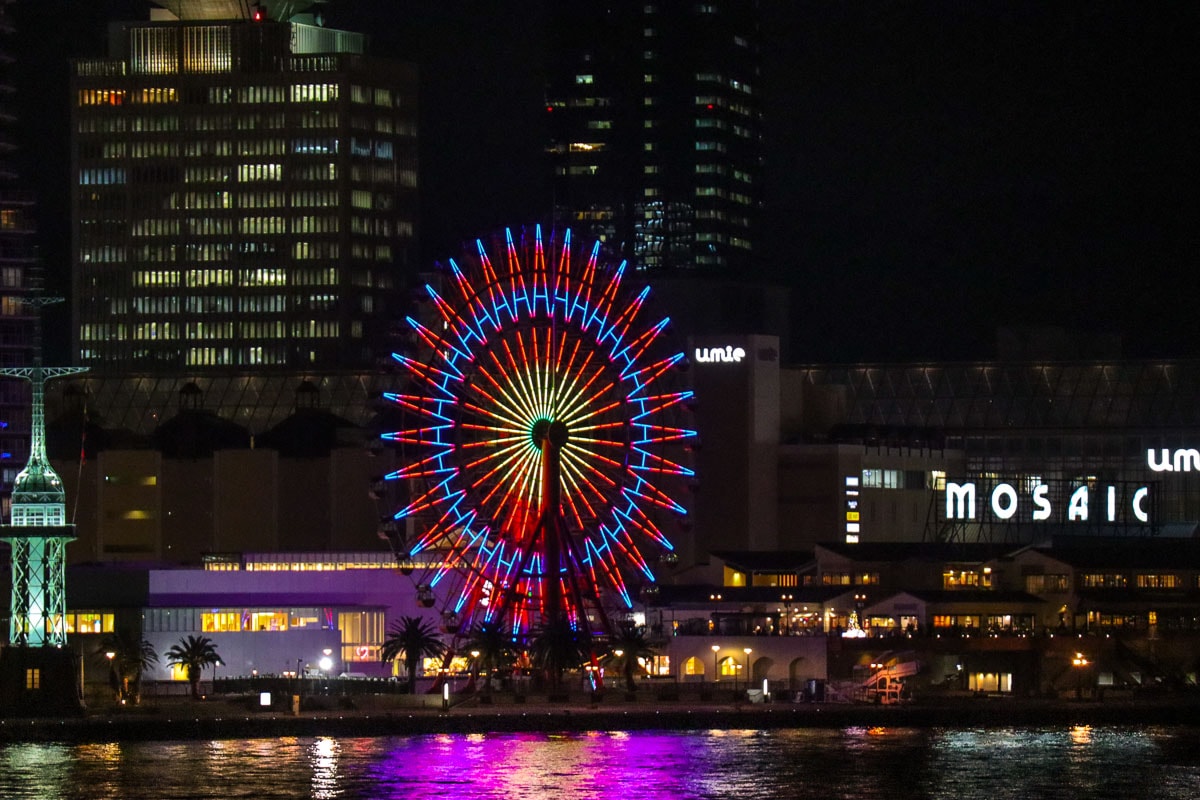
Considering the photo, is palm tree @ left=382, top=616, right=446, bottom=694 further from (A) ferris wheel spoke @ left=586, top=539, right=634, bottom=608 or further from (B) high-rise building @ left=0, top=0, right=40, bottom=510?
(B) high-rise building @ left=0, top=0, right=40, bottom=510

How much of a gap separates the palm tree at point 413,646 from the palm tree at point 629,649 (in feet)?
33.3

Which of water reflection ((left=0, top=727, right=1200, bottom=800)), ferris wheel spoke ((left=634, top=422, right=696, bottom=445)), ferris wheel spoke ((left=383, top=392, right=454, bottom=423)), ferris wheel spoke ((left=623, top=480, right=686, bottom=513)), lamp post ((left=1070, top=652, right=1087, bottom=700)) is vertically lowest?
water reflection ((left=0, top=727, right=1200, bottom=800))

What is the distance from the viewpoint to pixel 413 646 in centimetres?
16588

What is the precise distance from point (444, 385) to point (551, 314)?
287 inches

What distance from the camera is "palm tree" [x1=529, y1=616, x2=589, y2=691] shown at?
16062 centimetres

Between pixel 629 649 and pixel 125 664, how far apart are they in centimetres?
2930

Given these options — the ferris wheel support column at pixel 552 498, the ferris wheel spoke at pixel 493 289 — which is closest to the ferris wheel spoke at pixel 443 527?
the ferris wheel support column at pixel 552 498

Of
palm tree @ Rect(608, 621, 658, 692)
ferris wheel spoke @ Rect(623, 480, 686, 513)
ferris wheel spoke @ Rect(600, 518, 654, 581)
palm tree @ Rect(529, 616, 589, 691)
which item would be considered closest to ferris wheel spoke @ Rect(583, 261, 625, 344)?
ferris wheel spoke @ Rect(623, 480, 686, 513)

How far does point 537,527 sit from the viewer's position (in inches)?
6201

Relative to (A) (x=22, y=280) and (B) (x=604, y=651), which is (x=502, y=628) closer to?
(B) (x=604, y=651)

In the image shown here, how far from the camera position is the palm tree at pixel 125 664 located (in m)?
163

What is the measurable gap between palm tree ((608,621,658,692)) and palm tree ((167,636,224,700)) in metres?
23.8

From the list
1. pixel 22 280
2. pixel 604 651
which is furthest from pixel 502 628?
pixel 22 280

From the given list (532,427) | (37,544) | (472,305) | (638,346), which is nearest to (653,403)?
(638,346)
